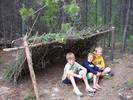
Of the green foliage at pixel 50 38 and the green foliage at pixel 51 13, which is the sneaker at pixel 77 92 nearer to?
the green foliage at pixel 50 38

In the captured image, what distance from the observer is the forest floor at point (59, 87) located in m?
6.32

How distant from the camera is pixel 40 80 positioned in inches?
280

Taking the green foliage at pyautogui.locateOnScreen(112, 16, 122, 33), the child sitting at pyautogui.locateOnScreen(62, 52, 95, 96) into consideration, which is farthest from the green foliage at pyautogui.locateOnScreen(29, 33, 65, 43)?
the green foliage at pyautogui.locateOnScreen(112, 16, 122, 33)

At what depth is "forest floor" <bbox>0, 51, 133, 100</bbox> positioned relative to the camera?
6.32 m

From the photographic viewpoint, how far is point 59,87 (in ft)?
22.1

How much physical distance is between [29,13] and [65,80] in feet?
6.47

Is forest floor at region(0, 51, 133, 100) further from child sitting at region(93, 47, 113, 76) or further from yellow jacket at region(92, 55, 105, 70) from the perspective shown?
yellow jacket at region(92, 55, 105, 70)

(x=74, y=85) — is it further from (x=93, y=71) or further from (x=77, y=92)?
(x=93, y=71)

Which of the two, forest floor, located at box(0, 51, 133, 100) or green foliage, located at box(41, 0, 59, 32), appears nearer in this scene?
forest floor, located at box(0, 51, 133, 100)

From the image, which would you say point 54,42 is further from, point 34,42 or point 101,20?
point 101,20

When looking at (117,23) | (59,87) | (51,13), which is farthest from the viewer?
(117,23)

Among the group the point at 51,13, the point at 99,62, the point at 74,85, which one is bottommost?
the point at 74,85

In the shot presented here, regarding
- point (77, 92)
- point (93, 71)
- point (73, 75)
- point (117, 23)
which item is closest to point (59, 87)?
point (73, 75)

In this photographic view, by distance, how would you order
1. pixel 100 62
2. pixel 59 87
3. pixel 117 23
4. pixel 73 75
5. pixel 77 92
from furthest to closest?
pixel 117 23, pixel 100 62, pixel 59 87, pixel 73 75, pixel 77 92
